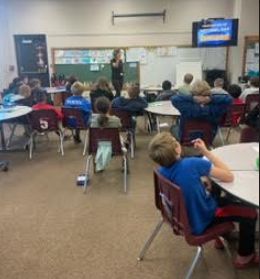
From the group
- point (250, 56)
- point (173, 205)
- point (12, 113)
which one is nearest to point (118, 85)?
point (250, 56)

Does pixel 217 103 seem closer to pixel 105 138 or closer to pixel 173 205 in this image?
pixel 105 138

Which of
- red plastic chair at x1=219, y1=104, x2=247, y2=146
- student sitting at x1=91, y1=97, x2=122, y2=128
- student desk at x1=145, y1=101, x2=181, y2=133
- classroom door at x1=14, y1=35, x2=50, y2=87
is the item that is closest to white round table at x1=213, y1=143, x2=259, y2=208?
student sitting at x1=91, y1=97, x2=122, y2=128

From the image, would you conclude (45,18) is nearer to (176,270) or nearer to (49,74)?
(49,74)

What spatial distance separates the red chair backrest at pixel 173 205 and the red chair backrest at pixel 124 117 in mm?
2454

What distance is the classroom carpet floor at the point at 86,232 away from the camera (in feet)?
7.12

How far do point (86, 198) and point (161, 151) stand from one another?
172cm

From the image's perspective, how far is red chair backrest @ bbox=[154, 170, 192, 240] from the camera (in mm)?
1704

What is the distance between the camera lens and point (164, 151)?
1753mm

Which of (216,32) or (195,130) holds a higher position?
(216,32)

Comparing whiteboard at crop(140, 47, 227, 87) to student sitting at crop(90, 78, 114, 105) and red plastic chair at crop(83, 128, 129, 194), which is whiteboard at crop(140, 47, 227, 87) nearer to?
student sitting at crop(90, 78, 114, 105)

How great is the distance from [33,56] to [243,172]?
7.63 meters

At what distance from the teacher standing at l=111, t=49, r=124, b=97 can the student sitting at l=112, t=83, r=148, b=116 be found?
3122 millimetres

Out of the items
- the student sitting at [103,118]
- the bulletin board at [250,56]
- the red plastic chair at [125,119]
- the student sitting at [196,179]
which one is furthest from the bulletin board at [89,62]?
the student sitting at [196,179]

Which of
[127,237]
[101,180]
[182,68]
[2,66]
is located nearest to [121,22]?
[182,68]
